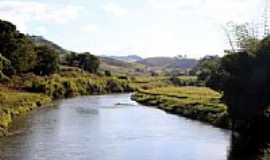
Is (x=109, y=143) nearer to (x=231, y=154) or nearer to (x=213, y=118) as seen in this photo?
(x=231, y=154)

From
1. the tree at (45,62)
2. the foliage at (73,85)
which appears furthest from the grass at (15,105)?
the tree at (45,62)

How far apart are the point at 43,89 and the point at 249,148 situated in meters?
54.3

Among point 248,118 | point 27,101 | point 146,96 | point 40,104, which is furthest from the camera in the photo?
point 146,96

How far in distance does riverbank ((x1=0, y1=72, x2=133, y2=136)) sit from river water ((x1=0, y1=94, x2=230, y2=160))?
2.08 metres

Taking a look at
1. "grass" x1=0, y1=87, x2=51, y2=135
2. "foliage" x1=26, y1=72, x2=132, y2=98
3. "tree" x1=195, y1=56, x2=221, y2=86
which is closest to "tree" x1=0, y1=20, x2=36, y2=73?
"foliage" x1=26, y1=72, x2=132, y2=98

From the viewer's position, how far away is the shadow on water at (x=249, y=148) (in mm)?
29938

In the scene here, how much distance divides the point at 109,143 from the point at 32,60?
193 feet

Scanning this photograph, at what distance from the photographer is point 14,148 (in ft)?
115

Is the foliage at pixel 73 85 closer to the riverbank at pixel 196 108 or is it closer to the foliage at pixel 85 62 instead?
the foliage at pixel 85 62

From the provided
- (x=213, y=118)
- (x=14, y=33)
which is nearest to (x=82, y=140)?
(x=213, y=118)

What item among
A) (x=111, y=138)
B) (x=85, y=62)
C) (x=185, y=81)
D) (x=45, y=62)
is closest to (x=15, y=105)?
(x=111, y=138)

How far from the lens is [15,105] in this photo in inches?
2318

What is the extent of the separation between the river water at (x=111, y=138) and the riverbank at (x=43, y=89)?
208 centimetres

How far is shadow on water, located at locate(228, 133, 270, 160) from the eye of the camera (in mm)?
29938
